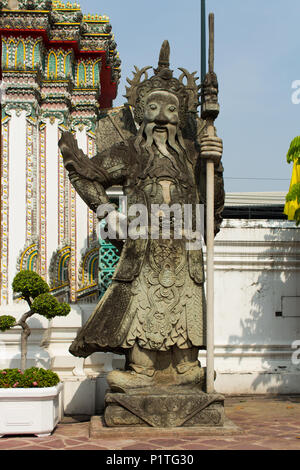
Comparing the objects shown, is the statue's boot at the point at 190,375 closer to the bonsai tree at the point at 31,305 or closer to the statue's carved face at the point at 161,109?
the bonsai tree at the point at 31,305

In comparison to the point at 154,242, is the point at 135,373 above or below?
below

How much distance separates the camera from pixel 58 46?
10977 mm

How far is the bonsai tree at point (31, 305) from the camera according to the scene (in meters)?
5.73

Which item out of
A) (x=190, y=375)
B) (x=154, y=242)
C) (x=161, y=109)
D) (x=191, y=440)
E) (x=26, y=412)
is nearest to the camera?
(x=191, y=440)

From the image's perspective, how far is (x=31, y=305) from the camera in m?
5.78

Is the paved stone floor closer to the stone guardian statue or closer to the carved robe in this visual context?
the stone guardian statue

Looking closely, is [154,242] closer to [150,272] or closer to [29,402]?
[150,272]

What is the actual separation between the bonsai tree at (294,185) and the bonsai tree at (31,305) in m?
2.74

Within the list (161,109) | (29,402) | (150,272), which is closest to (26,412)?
(29,402)

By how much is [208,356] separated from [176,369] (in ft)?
1.18

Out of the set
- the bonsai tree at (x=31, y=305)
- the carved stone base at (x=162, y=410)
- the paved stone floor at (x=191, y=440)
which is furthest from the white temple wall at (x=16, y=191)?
the carved stone base at (x=162, y=410)

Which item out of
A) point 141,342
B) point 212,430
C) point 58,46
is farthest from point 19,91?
point 212,430

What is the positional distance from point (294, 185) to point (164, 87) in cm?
204

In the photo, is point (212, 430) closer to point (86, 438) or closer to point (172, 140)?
point (86, 438)
